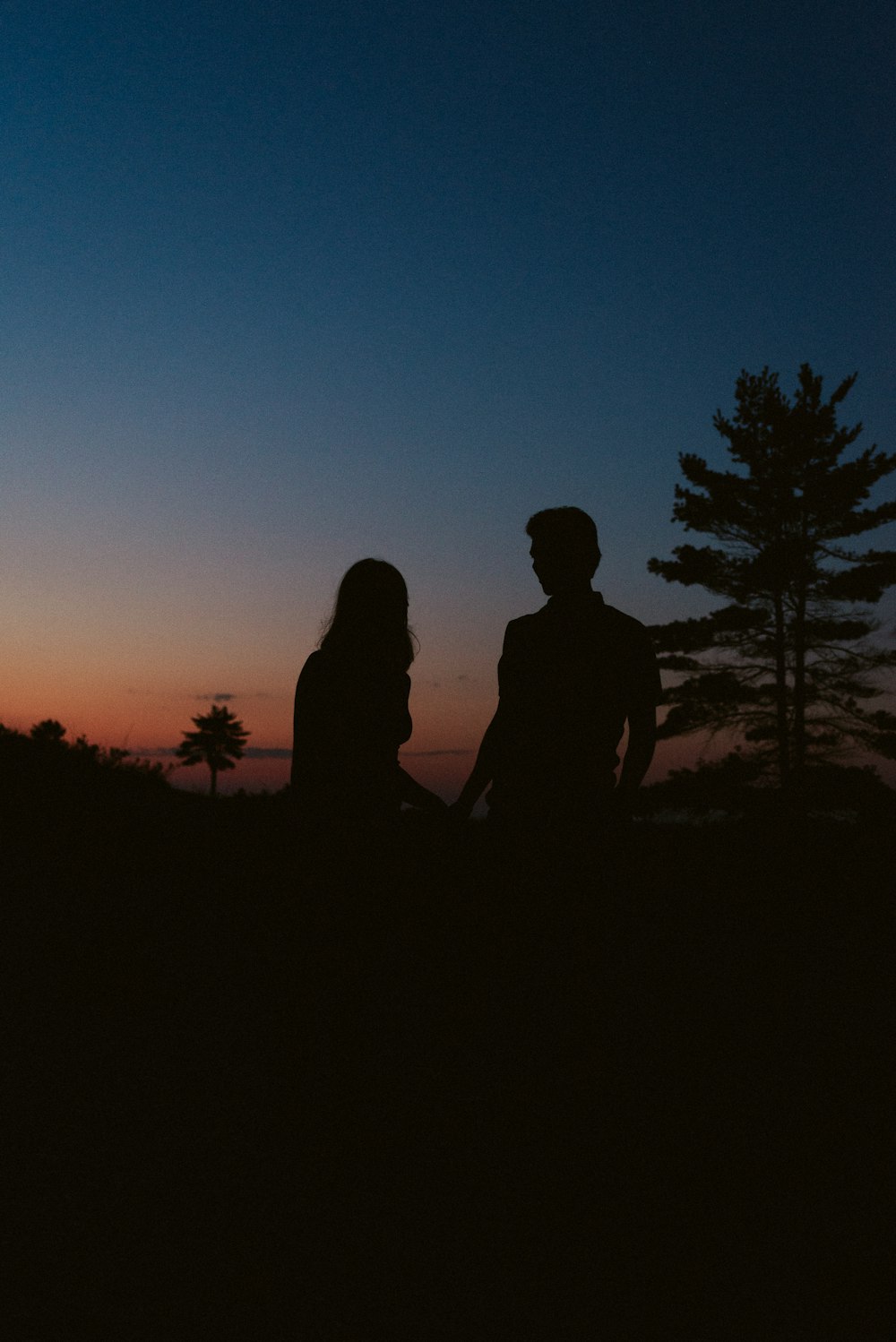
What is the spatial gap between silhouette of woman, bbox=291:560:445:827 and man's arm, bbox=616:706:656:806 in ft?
2.62

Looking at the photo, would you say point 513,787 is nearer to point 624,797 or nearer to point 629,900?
point 624,797

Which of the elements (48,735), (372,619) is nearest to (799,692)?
(48,735)

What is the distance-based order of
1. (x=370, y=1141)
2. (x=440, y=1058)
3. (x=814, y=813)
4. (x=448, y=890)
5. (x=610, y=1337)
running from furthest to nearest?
(x=814, y=813)
(x=448, y=890)
(x=440, y=1058)
(x=370, y=1141)
(x=610, y=1337)

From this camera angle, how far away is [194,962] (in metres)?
7.27

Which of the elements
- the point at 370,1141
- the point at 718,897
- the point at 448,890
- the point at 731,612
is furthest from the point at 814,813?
the point at 370,1141

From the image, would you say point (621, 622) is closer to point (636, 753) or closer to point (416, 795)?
point (636, 753)

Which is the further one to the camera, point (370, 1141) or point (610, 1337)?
point (370, 1141)

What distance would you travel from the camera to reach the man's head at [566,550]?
3.36m

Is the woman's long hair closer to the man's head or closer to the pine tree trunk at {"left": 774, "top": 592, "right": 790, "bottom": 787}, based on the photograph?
the man's head

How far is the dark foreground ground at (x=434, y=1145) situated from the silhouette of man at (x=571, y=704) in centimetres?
22

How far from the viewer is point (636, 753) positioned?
330 cm

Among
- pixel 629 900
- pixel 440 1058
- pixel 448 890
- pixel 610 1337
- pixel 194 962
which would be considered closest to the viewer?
pixel 610 1337

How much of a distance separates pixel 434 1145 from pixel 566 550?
8.65ft

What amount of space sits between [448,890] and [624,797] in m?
7.15
